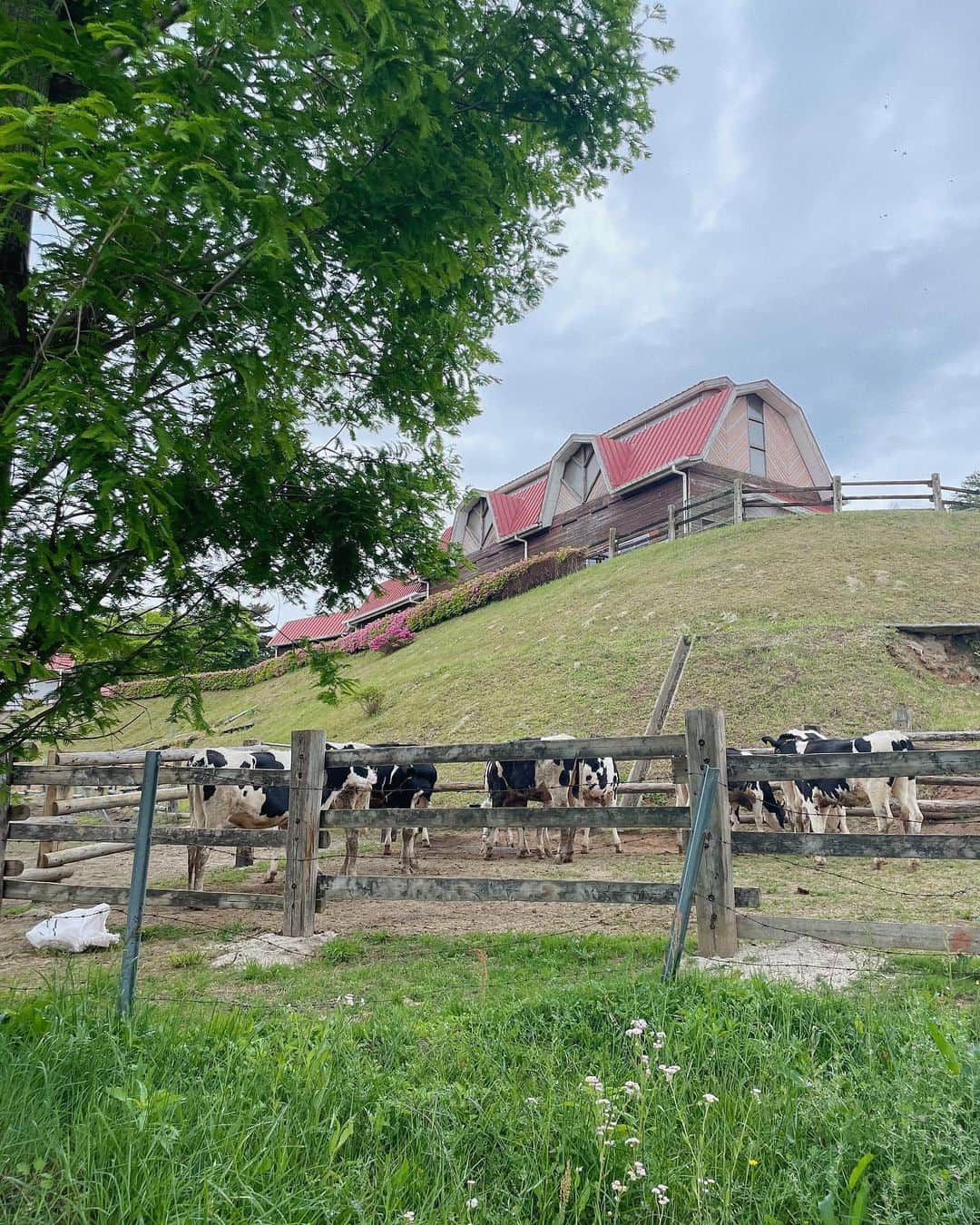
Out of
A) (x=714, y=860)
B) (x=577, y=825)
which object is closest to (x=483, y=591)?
(x=577, y=825)

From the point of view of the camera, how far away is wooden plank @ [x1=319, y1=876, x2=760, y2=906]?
18.4ft

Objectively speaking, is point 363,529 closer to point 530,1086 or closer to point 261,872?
point 530,1086

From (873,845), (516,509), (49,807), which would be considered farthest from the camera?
(516,509)

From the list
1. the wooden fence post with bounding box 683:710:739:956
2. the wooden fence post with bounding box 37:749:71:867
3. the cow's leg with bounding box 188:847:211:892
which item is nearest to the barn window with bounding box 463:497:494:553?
the wooden fence post with bounding box 37:749:71:867

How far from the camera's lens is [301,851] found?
6.70 metres

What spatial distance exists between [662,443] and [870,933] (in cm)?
2685

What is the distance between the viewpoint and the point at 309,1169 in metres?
2.57

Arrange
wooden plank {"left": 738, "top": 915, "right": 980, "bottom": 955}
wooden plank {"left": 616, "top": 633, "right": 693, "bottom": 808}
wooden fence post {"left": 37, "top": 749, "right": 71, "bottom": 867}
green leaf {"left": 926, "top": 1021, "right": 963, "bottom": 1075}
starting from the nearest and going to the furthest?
green leaf {"left": 926, "top": 1021, "right": 963, "bottom": 1075} → wooden plank {"left": 738, "top": 915, "right": 980, "bottom": 955} → wooden fence post {"left": 37, "top": 749, "right": 71, "bottom": 867} → wooden plank {"left": 616, "top": 633, "right": 693, "bottom": 808}

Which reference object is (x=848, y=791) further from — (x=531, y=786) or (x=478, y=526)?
(x=478, y=526)

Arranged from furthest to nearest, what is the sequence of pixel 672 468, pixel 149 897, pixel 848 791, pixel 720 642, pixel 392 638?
pixel 392 638, pixel 672 468, pixel 720 642, pixel 848 791, pixel 149 897

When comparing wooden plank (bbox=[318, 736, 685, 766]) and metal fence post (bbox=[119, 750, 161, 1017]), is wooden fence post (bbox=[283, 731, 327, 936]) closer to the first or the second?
wooden plank (bbox=[318, 736, 685, 766])

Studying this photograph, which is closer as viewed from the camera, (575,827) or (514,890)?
(514,890)

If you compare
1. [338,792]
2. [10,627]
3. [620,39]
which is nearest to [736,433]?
[338,792]

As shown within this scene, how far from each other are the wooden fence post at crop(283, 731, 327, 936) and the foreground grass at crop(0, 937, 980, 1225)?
258 cm
